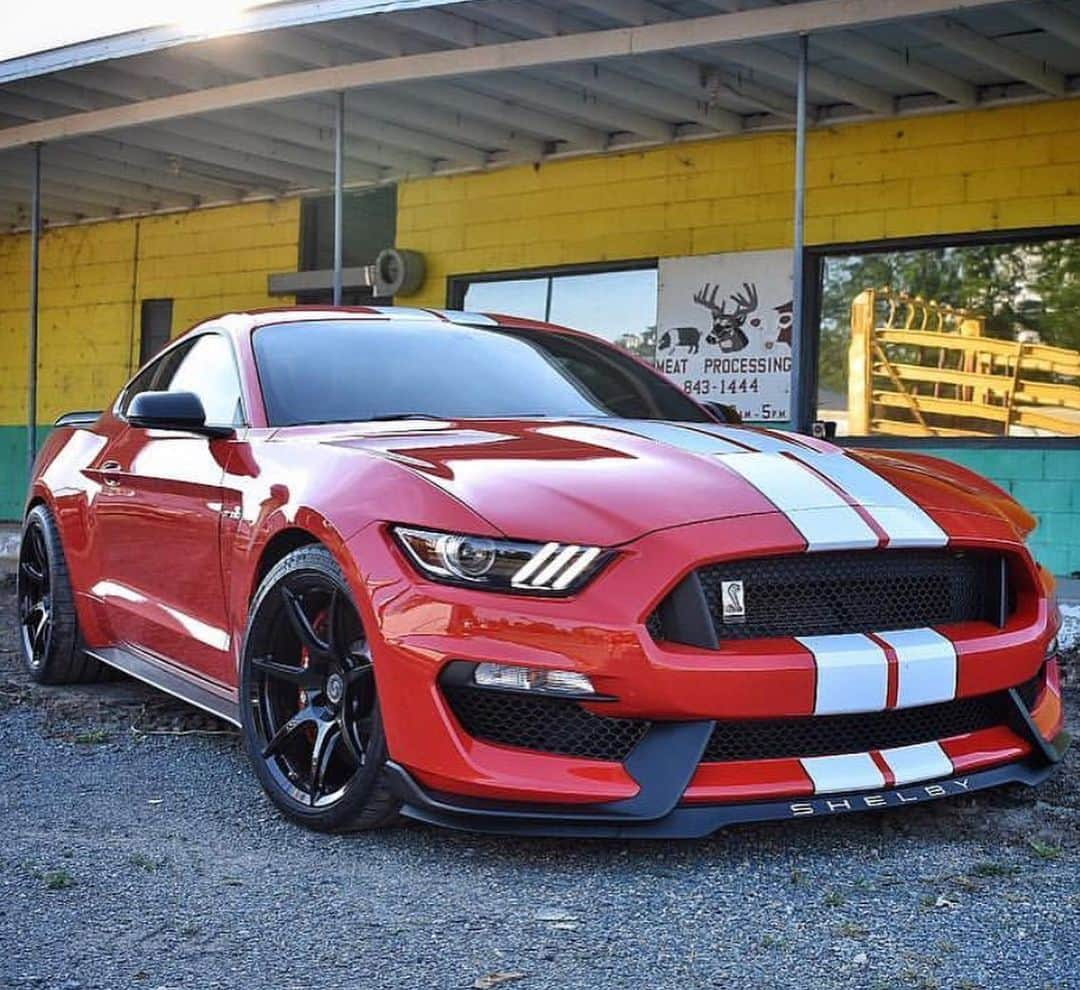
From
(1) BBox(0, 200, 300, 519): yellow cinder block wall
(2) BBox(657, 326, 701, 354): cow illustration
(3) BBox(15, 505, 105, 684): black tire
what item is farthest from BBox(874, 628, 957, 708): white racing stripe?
(1) BBox(0, 200, 300, 519): yellow cinder block wall

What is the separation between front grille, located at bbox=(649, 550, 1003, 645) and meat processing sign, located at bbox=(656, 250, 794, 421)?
6.47 m

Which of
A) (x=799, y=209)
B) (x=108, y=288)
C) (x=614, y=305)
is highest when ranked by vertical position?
(x=108, y=288)

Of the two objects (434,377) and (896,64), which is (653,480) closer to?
(434,377)

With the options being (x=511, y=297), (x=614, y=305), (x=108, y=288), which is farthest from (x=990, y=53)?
(x=108, y=288)

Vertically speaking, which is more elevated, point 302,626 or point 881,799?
point 302,626

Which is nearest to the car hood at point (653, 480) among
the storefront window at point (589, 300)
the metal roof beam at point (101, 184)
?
the storefront window at point (589, 300)

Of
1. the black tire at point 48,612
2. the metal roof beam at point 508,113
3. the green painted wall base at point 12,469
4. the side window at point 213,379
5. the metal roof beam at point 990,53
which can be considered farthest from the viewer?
the green painted wall base at point 12,469

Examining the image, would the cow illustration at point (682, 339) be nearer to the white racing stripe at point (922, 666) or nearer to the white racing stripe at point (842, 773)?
the white racing stripe at point (922, 666)

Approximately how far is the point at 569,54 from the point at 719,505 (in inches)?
194

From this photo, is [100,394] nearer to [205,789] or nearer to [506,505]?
[205,789]

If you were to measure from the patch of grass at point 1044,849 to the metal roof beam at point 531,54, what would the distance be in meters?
4.34

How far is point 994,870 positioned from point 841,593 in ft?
2.28

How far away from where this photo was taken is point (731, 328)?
1047 cm

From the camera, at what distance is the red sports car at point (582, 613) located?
10.3 feet
